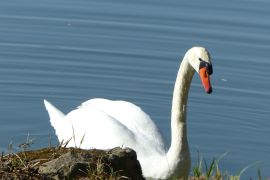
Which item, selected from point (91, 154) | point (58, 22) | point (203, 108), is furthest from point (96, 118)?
point (58, 22)

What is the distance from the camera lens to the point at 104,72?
12.2 m

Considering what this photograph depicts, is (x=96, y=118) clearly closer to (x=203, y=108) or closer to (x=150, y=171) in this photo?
(x=150, y=171)

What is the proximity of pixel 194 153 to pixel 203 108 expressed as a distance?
141 centimetres

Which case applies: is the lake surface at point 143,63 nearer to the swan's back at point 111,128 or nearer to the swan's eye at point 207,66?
the swan's back at point 111,128

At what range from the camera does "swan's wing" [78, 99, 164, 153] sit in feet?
28.1

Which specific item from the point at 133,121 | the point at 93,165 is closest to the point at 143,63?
the point at 133,121

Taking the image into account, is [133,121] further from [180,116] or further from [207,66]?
[207,66]

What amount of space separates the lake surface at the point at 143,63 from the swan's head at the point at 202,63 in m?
1.81

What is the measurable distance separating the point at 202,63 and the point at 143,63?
455cm

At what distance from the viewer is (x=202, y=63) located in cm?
784

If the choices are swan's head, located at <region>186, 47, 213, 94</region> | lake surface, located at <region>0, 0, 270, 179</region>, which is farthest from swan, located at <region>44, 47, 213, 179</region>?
lake surface, located at <region>0, 0, 270, 179</region>

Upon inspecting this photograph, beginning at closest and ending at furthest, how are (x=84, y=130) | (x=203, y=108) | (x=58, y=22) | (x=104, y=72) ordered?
(x=84, y=130) → (x=203, y=108) → (x=104, y=72) → (x=58, y=22)

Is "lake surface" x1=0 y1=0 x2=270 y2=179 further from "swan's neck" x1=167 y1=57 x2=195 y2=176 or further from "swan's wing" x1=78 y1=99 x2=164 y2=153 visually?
"swan's neck" x1=167 y1=57 x2=195 y2=176

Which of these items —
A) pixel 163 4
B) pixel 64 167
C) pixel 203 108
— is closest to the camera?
pixel 64 167
